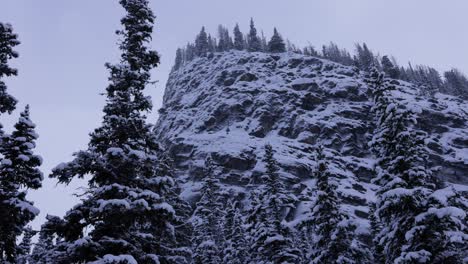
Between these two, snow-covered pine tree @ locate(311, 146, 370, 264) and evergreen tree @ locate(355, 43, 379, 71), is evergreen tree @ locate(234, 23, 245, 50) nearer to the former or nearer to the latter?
evergreen tree @ locate(355, 43, 379, 71)

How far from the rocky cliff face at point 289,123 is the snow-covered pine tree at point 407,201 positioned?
51575 millimetres

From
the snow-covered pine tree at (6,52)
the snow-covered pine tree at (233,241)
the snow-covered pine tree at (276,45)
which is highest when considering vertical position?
the snow-covered pine tree at (276,45)

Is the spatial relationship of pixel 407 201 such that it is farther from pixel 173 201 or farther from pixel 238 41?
pixel 238 41

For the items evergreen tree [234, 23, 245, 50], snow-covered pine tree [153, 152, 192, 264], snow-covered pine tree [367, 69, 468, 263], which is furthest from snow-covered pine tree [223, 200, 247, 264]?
evergreen tree [234, 23, 245, 50]

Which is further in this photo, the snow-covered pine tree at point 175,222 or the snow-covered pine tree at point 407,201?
the snow-covered pine tree at point 175,222

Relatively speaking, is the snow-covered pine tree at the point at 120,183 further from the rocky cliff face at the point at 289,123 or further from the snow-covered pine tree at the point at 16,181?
the rocky cliff face at the point at 289,123

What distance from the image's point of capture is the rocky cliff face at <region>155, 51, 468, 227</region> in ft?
282

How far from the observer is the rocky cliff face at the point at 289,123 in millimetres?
85812

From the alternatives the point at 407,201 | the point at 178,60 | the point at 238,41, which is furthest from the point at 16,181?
the point at 178,60

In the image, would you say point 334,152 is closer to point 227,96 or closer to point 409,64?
point 227,96

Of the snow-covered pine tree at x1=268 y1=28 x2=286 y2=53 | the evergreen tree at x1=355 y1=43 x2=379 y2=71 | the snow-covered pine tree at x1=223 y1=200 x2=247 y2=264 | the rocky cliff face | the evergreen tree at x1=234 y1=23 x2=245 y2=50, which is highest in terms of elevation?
the evergreen tree at x1=234 y1=23 x2=245 y2=50

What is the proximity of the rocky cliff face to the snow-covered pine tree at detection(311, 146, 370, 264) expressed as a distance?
4699cm

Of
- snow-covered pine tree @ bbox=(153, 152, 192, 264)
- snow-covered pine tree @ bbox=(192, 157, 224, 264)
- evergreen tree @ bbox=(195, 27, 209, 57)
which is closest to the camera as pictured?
snow-covered pine tree @ bbox=(153, 152, 192, 264)

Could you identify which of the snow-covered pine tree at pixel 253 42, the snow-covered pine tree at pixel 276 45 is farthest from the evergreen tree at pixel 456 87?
the snow-covered pine tree at pixel 253 42
